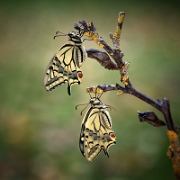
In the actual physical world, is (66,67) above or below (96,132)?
above

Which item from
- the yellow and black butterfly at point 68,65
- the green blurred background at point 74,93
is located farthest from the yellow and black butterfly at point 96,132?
the green blurred background at point 74,93

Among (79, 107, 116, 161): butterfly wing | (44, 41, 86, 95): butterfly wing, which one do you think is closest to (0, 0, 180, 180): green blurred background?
(79, 107, 116, 161): butterfly wing

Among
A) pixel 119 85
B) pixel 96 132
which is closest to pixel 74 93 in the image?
pixel 96 132

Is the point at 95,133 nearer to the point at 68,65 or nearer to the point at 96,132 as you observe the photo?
the point at 96,132

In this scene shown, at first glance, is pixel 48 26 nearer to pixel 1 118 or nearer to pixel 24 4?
pixel 24 4

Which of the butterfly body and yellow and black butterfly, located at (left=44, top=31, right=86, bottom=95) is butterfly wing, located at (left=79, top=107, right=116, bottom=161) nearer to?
the butterfly body
